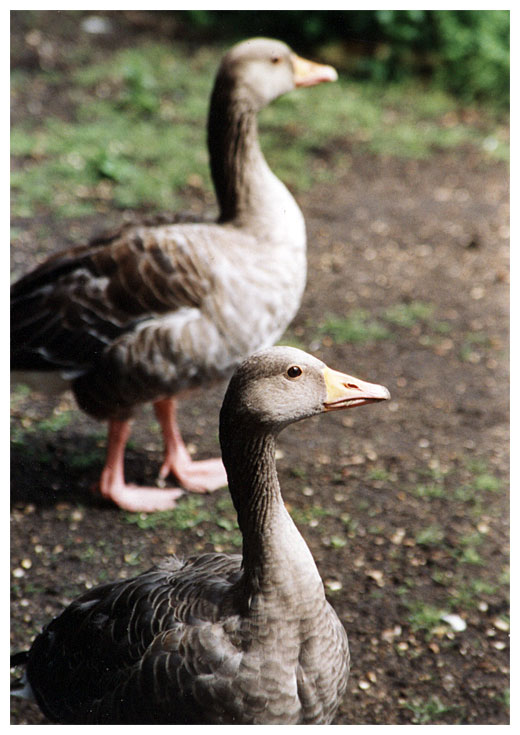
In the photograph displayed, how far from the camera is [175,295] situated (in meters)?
3.82

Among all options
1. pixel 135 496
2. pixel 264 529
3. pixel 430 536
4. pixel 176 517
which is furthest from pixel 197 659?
pixel 430 536

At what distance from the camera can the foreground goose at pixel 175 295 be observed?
3826 mm

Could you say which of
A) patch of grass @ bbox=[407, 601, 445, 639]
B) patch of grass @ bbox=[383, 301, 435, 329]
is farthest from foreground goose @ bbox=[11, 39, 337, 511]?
patch of grass @ bbox=[383, 301, 435, 329]

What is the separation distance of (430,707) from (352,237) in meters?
4.21

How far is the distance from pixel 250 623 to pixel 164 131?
599cm

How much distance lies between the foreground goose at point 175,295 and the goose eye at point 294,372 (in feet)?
4.63

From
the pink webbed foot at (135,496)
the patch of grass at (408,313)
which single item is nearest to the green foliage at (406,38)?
the patch of grass at (408,313)

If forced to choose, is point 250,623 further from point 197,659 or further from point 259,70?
point 259,70

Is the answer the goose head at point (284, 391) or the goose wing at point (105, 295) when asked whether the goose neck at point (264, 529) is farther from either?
the goose wing at point (105, 295)

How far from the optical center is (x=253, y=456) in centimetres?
251
